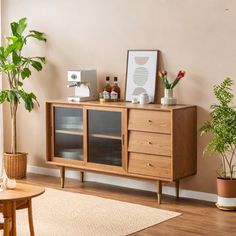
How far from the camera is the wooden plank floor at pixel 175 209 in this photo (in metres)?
4.86

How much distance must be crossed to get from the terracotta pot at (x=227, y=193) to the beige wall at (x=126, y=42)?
0.35 metres

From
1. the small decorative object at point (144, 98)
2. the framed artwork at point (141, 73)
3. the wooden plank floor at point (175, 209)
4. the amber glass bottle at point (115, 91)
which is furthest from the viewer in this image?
the amber glass bottle at point (115, 91)

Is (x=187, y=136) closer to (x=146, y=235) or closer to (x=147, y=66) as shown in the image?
(x=147, y=66)

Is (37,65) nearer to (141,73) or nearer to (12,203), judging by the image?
(141,73)

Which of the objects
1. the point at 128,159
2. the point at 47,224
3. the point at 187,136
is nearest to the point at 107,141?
the point at 128,159

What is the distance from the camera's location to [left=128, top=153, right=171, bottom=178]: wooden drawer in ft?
18.3

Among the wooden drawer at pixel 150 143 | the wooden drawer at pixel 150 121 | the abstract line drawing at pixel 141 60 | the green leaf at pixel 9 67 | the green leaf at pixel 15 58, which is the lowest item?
the wooden drawer at pixel 150 143

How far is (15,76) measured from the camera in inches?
276

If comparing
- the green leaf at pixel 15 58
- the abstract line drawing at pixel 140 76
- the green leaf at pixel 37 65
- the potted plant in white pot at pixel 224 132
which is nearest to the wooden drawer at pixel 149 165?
the potted plant in white pot at pixel 224 132

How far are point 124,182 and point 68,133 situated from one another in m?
0.75

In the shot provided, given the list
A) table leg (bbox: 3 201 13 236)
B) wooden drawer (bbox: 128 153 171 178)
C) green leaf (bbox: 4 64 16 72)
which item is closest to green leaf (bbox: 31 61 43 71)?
green leaf (bbox: 4 64 16 72)

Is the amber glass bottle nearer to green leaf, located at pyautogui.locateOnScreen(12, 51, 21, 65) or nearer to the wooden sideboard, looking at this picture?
the wooden sideboard

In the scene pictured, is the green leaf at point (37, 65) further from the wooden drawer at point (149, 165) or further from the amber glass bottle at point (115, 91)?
the wooden drawer at point (149, 165)

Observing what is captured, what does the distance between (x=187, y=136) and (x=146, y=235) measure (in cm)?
127
